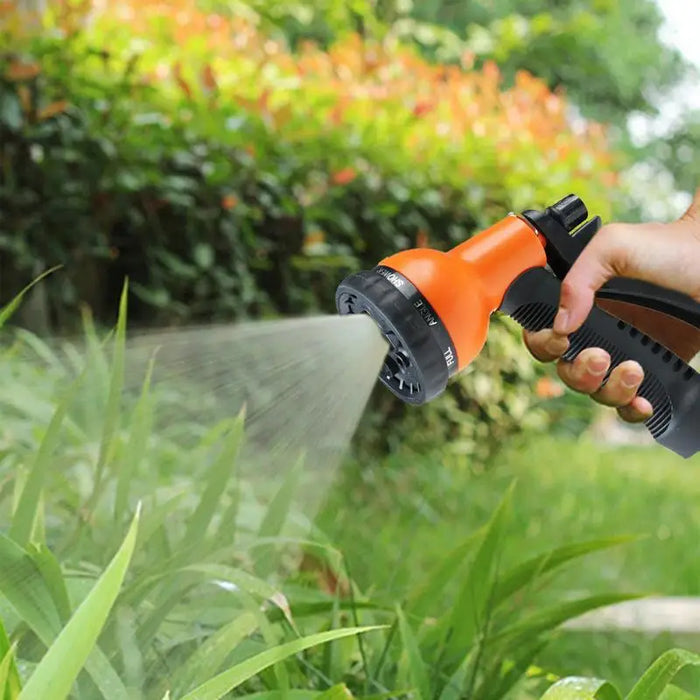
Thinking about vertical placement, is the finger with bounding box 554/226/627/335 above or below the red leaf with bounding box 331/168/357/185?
above

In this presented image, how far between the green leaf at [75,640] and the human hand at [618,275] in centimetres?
73

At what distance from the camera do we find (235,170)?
10.9ft

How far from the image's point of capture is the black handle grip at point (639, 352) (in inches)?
51.0

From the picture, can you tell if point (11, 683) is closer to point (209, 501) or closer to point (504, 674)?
point (209, 501)

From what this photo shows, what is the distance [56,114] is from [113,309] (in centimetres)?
76

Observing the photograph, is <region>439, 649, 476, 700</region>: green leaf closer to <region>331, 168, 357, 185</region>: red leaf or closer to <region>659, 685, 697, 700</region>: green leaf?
<region>659, 685, 697, 700</region>: green leaf

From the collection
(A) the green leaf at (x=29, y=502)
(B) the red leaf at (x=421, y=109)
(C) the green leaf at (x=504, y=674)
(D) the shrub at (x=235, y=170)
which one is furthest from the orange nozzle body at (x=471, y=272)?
(B) the red leaf at (x=421, y=109)

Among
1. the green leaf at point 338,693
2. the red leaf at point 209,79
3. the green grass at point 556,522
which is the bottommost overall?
the green grass at point 556,522

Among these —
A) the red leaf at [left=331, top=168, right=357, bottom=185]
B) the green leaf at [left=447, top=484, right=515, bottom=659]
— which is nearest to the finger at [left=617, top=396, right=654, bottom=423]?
the green leaf at [left=447, top=484, right=515, bottom=659]

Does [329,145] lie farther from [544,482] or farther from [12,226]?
[544,482]

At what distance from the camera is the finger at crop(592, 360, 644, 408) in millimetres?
1340

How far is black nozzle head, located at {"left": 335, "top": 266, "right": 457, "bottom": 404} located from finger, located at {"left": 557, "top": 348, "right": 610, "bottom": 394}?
24 cm

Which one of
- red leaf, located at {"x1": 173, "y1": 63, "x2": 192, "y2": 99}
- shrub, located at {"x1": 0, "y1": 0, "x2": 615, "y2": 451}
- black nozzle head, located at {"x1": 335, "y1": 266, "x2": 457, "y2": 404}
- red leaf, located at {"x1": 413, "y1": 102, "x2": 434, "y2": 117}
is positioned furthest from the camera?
red leaf, located at {"x1": 413, "y1": 102, "x2": 434, "y2": 117}

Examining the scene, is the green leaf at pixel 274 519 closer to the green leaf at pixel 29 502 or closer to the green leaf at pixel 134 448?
the green leaf at pixel 134 448
